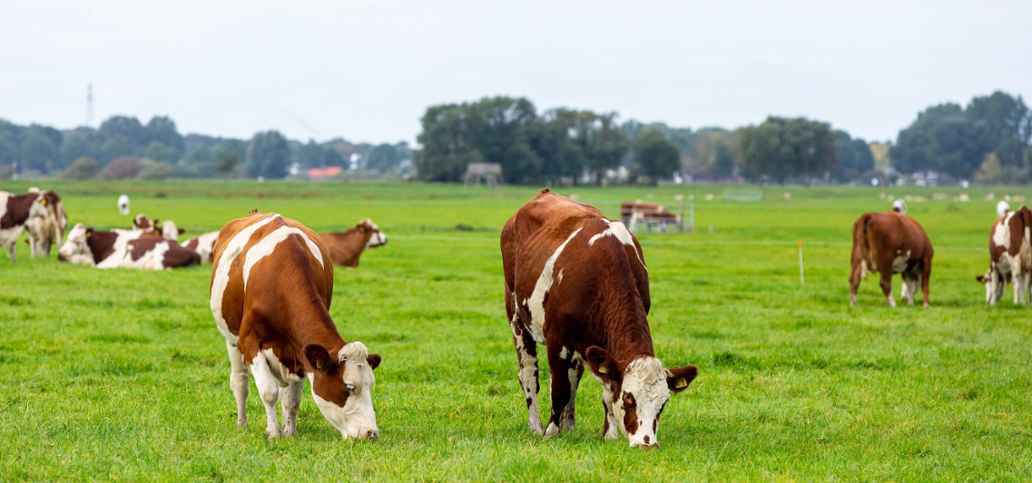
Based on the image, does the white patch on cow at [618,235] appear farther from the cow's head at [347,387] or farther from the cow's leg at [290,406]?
the cow's leg at [290,406]

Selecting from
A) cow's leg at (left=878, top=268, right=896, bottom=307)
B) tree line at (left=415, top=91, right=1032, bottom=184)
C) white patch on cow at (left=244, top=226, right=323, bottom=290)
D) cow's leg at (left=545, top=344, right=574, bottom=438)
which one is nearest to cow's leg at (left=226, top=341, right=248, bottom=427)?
white patch on cow at (left=244, top=226, right=323, bottom=290)

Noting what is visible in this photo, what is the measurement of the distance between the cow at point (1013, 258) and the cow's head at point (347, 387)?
1708 centimetres

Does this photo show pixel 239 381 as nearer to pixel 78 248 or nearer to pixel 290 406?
pixel 290 406

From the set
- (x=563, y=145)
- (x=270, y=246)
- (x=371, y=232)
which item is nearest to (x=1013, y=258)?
(x=371, y=232)

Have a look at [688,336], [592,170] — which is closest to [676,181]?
[592,170]

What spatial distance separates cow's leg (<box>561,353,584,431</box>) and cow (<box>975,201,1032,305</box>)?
15078 millimetres

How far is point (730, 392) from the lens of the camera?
13.5 meters

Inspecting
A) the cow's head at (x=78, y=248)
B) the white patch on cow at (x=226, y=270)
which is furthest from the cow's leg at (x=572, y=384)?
the cow's head at (x=78, y=248)

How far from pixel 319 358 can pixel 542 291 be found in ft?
7.01

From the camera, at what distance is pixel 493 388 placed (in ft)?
44.9

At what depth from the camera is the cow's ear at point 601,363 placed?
9.82m

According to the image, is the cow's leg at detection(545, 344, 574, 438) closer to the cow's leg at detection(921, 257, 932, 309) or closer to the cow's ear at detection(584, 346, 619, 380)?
the cow's ear at detection(584, 346, 619, 380)

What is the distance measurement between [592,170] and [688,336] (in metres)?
135

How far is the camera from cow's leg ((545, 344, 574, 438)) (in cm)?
1069
